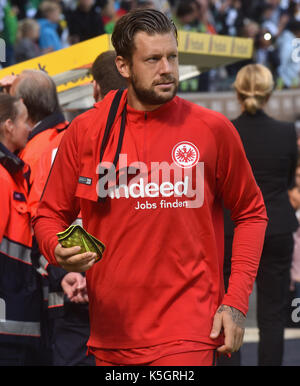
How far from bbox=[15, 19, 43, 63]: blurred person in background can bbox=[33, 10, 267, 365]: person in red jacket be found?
23.5ft

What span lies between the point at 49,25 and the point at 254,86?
23.4ft

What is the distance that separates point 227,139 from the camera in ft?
10.0

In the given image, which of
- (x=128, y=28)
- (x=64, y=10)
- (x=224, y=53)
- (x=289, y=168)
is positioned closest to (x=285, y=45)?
(x=64, y=10)

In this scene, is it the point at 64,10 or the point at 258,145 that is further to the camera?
the point at 64,10

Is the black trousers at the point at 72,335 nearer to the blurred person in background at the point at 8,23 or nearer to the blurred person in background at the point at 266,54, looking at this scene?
the blurred person in background at the point at 8,23

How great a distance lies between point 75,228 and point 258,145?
2722mm

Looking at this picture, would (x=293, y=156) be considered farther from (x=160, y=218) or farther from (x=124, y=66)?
(x=160, y=218)

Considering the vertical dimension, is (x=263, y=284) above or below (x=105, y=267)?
below

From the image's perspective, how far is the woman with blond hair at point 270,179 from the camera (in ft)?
17.1

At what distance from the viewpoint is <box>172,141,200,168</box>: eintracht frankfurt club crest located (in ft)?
9.84

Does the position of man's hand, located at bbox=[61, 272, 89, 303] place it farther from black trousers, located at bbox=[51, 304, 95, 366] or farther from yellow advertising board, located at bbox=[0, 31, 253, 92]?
yellow advertising board, located at bbox=[0, 31, 253, 92]

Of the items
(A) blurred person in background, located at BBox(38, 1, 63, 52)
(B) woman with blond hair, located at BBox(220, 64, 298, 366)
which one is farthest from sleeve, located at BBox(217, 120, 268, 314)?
(A) blurred person in background, located at BBox(38, 1, 63, 52)
